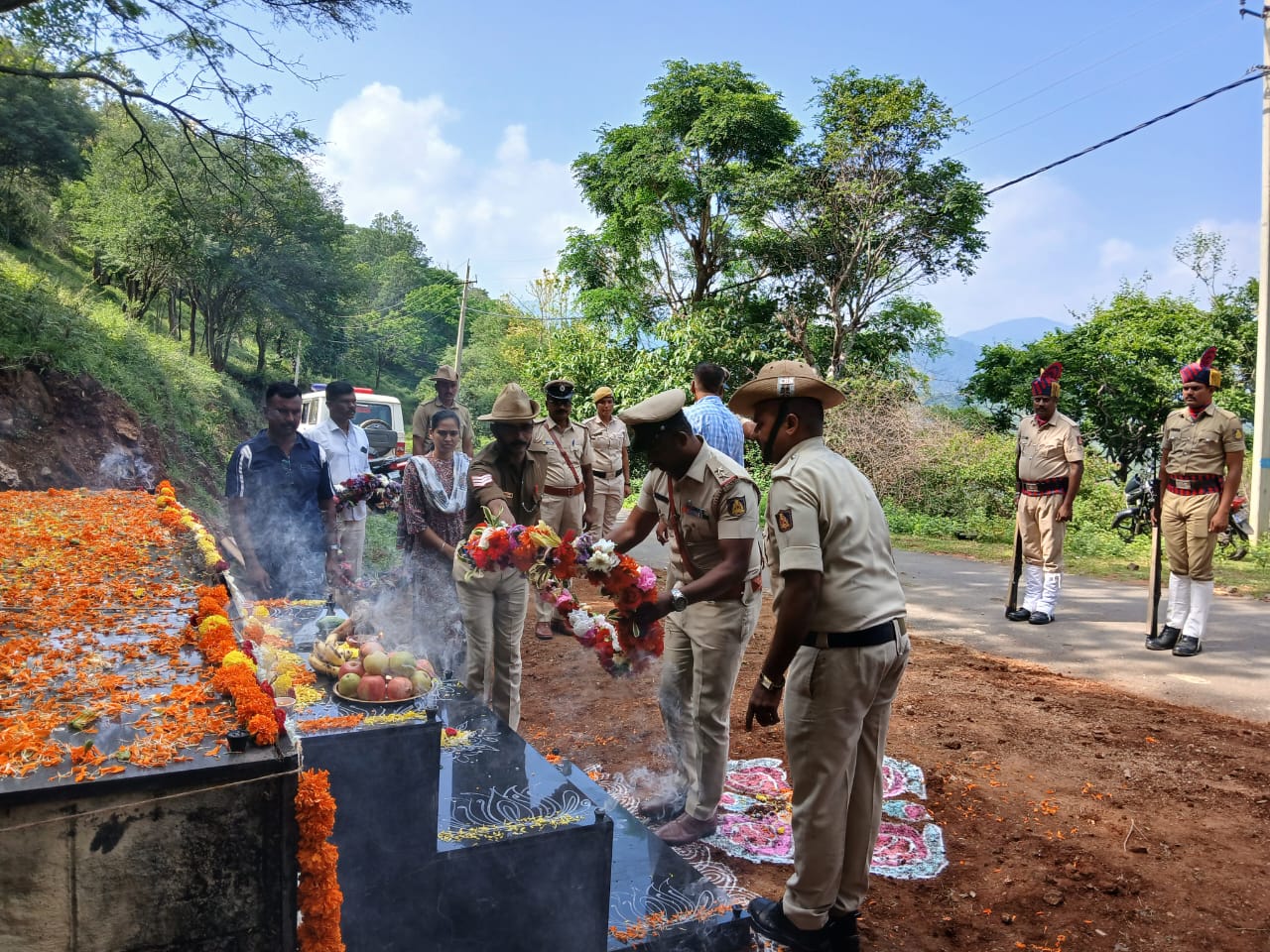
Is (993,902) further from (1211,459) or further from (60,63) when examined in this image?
(60,63)

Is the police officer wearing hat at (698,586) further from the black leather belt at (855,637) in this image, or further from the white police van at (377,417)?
the white police van at (377,417)

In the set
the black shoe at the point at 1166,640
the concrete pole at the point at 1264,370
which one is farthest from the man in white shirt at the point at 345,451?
the concrete pole at the point at 1264,370

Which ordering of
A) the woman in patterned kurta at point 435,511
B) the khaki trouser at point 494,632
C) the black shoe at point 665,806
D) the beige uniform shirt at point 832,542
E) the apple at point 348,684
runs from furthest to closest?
1. the woman in patterned kurta at point 435,511
2. the khaki trouser at point 494,632
3. the black shoe at point 665,806
4. the apple at point 348,684
5. the beige uniform shirt at point 832,542

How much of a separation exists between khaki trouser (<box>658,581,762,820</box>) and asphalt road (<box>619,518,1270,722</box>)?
12.9 ft

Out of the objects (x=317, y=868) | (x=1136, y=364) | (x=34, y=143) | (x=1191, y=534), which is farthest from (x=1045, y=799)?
(x=34, y=143)

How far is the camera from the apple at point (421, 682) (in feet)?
12.2

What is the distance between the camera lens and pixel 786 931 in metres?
3.24

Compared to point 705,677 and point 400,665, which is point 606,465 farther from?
point 400,665

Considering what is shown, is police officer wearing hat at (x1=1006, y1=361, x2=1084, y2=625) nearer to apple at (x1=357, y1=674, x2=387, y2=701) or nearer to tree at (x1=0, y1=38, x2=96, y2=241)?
apple at (x1=357, y1=674, x2=387, y2=701)

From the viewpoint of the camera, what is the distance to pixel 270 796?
88.3 inches

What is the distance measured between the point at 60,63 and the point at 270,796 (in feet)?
44.9

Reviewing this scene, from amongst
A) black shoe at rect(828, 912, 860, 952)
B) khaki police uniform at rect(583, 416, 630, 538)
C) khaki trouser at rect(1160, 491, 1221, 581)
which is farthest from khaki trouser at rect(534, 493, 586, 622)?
khaki trouser at rect(1160, 491, 1221, 581)

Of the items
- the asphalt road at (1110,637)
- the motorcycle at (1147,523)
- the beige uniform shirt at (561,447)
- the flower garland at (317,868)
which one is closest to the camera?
the flower garland at (317,868)

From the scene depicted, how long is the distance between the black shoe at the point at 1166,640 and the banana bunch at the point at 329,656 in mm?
6818
